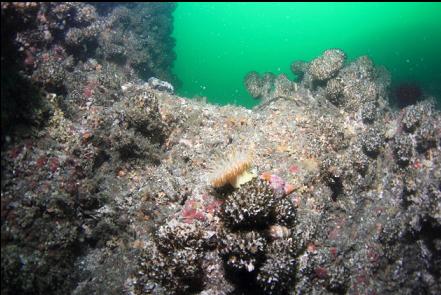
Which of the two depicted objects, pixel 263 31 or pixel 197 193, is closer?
pixel 197 193

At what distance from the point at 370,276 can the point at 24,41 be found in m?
8.99

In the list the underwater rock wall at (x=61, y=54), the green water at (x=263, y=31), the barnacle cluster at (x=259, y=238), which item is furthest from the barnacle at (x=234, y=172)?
the green water at (x=263, y=31)

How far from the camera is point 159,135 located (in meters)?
7.52

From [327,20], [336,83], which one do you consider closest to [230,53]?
[327,20]

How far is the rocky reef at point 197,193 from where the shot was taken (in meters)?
5.31

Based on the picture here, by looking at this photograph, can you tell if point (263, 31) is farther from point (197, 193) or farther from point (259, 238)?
point (259, 238)

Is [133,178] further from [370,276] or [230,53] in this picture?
[230,53]

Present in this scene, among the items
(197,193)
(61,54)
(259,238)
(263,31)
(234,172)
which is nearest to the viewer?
(259,238)

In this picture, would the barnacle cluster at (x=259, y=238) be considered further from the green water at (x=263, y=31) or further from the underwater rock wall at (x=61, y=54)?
the green water at (x=263, y=31)

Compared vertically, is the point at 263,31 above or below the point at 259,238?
above

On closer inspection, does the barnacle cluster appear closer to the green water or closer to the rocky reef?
the rocky reef

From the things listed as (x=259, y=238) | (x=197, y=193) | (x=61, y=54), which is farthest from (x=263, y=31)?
(x=259, y=238)

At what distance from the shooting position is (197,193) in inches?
248

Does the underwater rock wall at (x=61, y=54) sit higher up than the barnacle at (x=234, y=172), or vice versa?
the underwater rock wall at (x=61, y=54)
